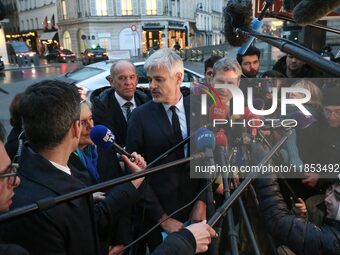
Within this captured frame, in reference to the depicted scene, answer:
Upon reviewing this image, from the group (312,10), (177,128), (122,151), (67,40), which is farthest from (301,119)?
(67,40)

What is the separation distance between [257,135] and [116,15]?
40339mm

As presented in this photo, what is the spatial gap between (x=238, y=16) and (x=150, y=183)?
1251 millimetres

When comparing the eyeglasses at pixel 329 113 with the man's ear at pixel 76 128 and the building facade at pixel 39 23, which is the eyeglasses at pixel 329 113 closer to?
the man's ear at pixel 76 128

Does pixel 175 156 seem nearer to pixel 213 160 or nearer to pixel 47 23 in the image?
pixel 213 160

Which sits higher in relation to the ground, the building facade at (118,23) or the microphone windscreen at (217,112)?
the building facade at (118,23)

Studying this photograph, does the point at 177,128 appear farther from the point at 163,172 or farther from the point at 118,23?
the point at 118,23

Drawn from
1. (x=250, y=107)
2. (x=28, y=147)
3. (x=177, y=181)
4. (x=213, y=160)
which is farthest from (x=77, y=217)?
(x=250, y=107)

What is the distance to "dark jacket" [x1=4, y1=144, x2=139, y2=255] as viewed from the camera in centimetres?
123

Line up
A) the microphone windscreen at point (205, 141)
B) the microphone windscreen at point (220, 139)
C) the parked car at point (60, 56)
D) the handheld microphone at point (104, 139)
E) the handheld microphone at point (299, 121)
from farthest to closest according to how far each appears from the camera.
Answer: the parked car at point (60, 56) → the handheld microphone at point (299, 121) → the microphone windscreen at point (220, 139) → the handheld microphone at point (104, 139) → the microphone windscreen at point (205, 141)

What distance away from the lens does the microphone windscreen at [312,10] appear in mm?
958

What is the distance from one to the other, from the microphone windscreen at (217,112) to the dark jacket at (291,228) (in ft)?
1.66

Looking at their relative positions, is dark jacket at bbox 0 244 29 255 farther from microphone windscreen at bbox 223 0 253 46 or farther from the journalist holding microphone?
microphone windscreen at bbox 223 0 253 46

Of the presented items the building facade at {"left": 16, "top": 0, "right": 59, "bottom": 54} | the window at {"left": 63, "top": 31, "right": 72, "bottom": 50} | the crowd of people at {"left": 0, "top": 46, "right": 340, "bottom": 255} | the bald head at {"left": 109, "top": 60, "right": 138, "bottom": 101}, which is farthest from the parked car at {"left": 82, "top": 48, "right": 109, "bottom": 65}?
the crowd of people at {"left": 0, "top": 46, "right": 340, "bottom": 255}

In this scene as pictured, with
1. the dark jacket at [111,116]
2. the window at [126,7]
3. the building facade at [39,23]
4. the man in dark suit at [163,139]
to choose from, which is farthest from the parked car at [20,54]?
the man in dark suit at [163,139]
